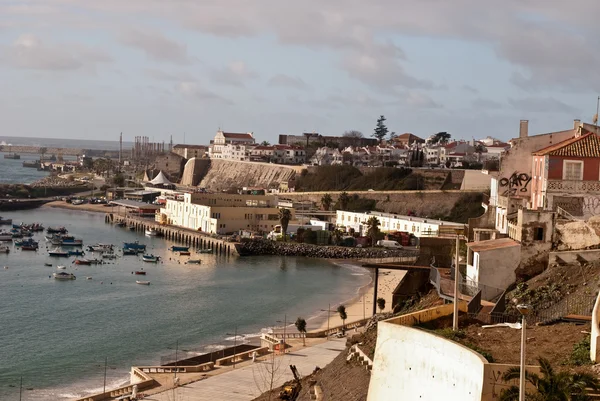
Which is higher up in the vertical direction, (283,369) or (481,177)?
(481,177)

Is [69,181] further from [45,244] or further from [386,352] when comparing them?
[386,352]

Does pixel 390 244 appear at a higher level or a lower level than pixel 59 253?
higher

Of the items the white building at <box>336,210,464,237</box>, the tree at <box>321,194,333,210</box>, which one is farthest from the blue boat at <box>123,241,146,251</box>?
the tree at <box>321,194,333,210</box>

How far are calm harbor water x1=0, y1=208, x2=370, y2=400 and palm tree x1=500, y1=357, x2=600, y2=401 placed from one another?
1765cm

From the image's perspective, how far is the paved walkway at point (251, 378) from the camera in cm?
2384

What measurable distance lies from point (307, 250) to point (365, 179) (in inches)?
1132

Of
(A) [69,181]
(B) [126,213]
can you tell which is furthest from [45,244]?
(A) [69,181]

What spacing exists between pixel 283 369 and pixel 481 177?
1981 inches

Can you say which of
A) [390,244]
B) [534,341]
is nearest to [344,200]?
[390,244]

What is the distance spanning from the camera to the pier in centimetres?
6303

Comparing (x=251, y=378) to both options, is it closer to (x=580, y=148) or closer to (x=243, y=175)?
(x=580, y=148)

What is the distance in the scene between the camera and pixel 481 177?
73.9 metres

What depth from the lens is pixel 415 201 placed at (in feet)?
247

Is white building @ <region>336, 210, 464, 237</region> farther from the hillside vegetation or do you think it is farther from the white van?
the hillside vegetation
